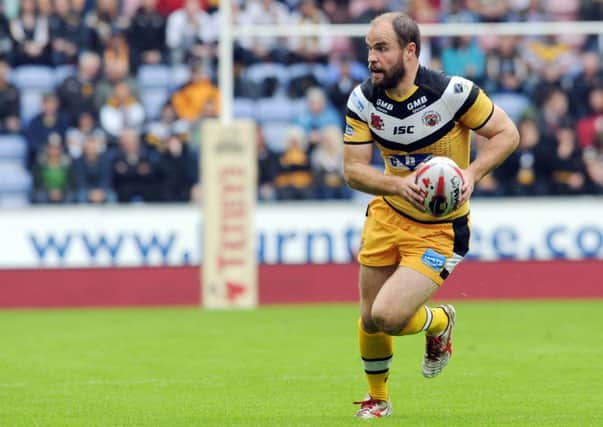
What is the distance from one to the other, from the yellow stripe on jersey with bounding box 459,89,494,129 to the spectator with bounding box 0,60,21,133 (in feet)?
38.4

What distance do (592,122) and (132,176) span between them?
598 cm

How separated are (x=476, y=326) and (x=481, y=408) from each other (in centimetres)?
610

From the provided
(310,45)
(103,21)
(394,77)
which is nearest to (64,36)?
(103,21)

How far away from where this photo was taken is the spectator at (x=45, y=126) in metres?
18.2

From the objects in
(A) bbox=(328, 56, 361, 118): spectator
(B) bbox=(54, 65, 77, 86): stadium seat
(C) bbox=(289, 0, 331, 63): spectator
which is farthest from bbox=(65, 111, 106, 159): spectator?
(A) bbox=(328, 56, 361, 118): spectator

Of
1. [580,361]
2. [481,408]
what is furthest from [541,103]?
[481,408]

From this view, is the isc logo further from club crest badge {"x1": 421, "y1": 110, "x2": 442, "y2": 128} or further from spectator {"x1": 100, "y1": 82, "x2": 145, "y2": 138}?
spectator {"x1": 100, "y1": 82, "x2": 145, "y2": 138}

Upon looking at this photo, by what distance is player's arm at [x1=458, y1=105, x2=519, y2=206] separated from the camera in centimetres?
764

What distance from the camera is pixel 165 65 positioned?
19406 millimetres

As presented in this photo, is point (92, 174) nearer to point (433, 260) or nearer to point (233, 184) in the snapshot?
point (233, 184)

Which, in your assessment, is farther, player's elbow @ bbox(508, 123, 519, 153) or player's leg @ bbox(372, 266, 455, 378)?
player's elbow @ bbox(508, 123, 519, 153)

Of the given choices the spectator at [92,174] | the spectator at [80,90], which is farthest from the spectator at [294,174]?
the spectator at [80,90]

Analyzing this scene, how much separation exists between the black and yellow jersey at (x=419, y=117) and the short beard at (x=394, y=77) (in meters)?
0.11

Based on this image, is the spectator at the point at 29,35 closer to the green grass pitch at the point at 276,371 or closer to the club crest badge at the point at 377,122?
the green grass pitch at the point at 276,371
